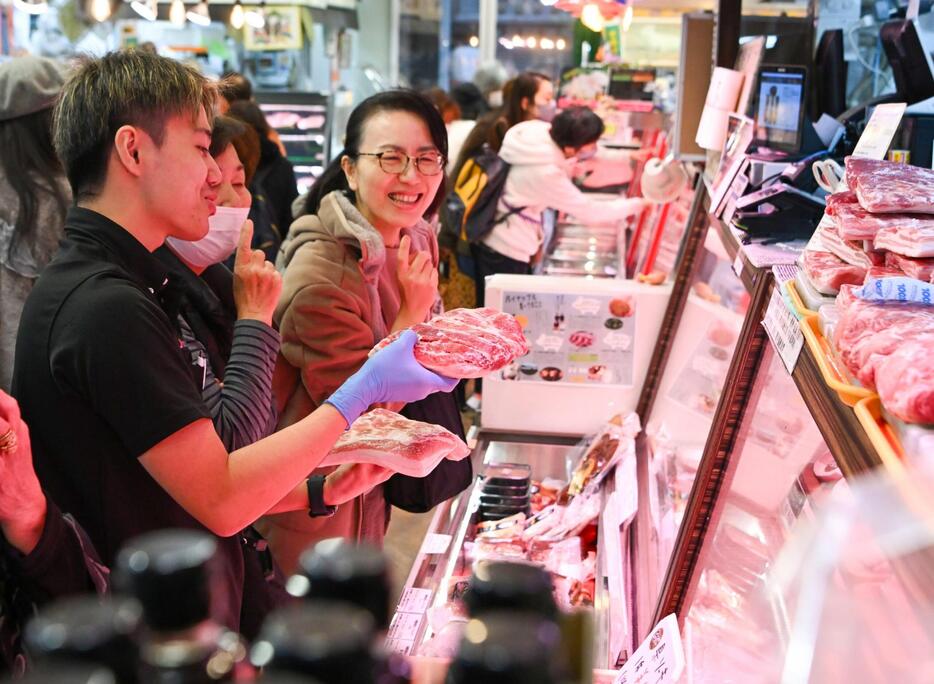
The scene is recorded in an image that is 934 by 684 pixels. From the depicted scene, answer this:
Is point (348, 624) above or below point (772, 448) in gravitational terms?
above

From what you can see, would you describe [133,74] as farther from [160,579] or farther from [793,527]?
[793,527]

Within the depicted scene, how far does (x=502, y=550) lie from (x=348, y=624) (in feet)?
7.48

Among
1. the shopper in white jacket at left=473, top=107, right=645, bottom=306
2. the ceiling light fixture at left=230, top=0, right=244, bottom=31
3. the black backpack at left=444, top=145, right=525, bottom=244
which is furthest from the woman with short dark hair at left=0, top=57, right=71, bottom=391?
the ceiling light fixture at left=230, top=0, right=244, bottom=31

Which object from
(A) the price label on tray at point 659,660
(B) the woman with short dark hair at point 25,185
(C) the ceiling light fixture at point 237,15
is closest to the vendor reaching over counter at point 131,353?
(A) the price label on tray at point 659,660

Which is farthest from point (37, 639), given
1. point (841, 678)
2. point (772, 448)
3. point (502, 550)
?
point (502, 550)

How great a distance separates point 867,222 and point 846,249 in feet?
0.23

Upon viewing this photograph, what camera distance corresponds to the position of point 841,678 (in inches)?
30.0

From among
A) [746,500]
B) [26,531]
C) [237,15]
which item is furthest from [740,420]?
[237,15]

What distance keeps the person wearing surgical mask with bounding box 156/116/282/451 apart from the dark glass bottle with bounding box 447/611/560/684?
1127 millimetres

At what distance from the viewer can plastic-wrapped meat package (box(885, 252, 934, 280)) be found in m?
1.21

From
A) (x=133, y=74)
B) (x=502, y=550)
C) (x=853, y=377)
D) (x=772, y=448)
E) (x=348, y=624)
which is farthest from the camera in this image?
(x=502, y=550)

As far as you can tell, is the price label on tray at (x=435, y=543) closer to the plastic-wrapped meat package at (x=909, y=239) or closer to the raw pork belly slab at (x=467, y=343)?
the raw pork belly slab at (x=467, y=343)

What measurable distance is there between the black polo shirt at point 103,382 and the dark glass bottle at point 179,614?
712 mm

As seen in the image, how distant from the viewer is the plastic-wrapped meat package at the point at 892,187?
133cm
